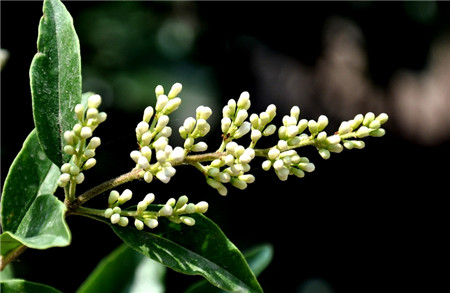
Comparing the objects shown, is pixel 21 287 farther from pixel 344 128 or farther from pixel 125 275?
pixel 344 128

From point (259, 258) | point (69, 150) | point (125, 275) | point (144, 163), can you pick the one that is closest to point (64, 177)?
point (69, 150)

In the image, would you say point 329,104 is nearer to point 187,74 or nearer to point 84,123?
point 187,74

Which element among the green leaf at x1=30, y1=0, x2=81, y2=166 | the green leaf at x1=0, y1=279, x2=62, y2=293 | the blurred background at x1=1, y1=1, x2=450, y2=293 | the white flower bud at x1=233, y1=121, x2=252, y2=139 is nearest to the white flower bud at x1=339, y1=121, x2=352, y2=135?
the white flower bud at x1=233, y1=121, x2=252, y2=139

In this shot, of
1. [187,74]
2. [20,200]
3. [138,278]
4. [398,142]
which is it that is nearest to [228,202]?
[187,74]

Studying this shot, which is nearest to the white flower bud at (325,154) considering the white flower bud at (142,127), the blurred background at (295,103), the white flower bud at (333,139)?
the white flower bud at (333,139)

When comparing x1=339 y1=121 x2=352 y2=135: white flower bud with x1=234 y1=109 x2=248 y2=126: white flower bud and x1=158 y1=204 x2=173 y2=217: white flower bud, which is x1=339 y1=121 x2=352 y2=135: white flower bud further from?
x1=158 y1=204 x2=173 y2=217: white flower bud

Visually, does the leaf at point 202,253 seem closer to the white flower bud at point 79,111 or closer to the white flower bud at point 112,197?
the white flower bud at point 112,197
